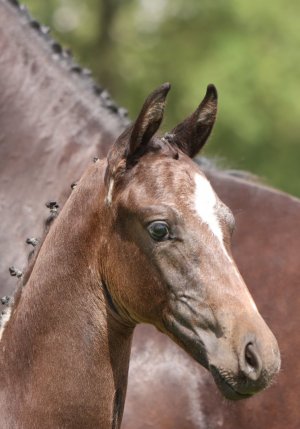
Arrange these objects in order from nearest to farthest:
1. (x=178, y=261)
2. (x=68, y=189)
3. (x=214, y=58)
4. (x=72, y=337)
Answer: (x=178, y=261)
(x=72, y=337)
(x=68, y=189)
(x=214, y=58)

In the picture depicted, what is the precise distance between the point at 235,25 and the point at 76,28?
10.8ft

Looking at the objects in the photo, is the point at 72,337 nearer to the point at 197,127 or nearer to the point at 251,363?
the point at 251,363

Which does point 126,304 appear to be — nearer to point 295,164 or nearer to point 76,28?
point 295,164

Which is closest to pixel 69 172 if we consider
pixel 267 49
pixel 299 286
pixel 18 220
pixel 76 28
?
pixel 18 220

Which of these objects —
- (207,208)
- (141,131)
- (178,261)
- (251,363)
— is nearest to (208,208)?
(207,208)

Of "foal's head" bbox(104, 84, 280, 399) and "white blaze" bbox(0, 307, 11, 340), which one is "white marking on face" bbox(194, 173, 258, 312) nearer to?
"foal's head" bbox(104, 84, 280, 399)

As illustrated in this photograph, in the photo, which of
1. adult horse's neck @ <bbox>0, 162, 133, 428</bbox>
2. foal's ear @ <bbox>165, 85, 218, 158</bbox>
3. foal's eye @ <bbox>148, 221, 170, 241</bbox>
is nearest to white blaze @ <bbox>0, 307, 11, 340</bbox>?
adult horse's neck @ <bbox>0, 162, 133, 428</bbox>

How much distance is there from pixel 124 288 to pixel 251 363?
71 cm

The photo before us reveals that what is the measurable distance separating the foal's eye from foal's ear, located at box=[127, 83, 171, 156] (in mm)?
369

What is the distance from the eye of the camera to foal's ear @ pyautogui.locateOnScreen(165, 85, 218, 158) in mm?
5266

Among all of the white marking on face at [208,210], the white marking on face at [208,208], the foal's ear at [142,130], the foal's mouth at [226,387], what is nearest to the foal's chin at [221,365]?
the foal's mouth at [226,387]

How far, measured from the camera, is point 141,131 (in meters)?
5.02

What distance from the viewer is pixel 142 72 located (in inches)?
743

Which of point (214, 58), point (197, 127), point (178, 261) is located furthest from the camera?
point (214, 58)
